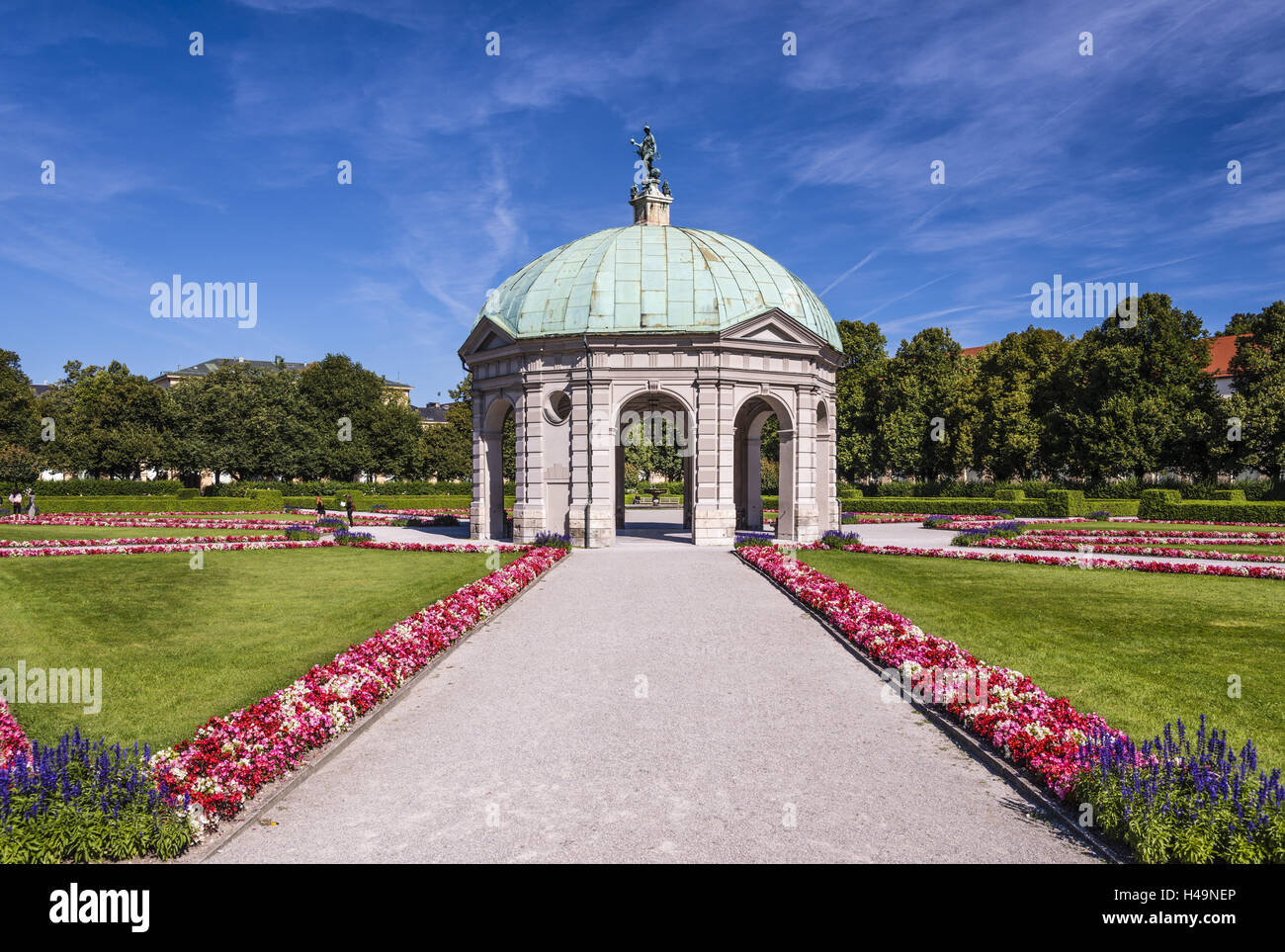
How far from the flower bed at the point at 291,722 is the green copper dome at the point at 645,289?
2124 centimetres

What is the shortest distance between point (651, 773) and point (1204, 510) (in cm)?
5416

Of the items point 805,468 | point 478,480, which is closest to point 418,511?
point 478,480

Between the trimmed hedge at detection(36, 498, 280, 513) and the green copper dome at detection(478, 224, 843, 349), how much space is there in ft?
113

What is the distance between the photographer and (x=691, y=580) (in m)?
23.8

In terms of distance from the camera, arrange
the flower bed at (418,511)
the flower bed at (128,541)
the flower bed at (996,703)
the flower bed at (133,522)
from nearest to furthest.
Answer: the flower bed at (996,703)
the flower bed at (128,541)
the flower bed at (133,522)
the flower bed at (418,511)

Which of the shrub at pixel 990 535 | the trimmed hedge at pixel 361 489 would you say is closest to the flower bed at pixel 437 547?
the shrub at pixel 990 535

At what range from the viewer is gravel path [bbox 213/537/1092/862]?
7.27m

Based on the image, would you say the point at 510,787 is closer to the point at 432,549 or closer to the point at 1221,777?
the point at 1221,777

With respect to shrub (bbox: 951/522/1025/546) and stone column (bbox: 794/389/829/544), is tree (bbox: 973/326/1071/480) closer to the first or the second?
shrub (bbox: 951/522/1025/546)

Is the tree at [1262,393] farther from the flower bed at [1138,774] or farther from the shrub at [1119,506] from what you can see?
the flower bed at [1138,774]

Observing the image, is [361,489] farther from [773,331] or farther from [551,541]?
[773,331]

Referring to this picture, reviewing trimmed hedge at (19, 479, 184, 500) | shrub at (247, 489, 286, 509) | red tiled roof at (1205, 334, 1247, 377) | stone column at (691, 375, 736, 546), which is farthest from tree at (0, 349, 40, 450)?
red tiled roof at (1205, 334, 1247, 377)

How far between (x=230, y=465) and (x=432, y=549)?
57469 mm

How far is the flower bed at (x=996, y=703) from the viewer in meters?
8.83
